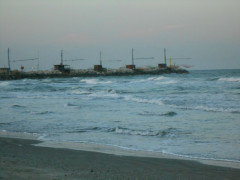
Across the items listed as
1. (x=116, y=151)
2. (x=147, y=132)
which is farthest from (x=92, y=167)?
(x=147, y=132)

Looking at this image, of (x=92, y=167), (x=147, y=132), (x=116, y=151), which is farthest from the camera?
(x=147, y=132)

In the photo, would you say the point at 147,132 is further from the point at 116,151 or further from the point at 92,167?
the point at 92,167

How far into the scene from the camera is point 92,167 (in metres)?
4.72

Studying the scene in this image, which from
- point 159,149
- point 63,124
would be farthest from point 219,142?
point 63,124

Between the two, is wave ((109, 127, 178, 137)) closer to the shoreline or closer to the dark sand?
the shoreline

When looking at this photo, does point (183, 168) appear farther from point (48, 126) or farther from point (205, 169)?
point (48, 126)

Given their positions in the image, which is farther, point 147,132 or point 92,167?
point 147,132

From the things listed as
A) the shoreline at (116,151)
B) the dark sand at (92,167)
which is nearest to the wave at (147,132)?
the shoreline at (116,151)

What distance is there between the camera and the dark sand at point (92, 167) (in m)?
4.14

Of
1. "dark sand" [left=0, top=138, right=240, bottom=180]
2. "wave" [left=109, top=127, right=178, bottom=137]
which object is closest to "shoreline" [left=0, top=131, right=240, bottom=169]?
"dark sand" [left=0, top=138, right=240, bottom=180]

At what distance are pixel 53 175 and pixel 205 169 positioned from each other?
2.17m

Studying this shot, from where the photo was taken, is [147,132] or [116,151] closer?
[116,151]

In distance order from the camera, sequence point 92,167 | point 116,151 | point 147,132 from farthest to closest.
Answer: point 147,132
point 116,151
point 92,167

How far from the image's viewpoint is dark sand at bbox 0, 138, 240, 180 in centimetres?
414
